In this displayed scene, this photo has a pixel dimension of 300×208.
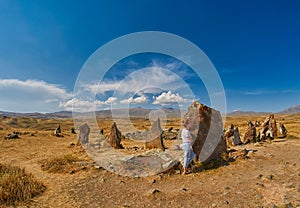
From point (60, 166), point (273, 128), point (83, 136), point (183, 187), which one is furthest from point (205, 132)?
point (273, 128)

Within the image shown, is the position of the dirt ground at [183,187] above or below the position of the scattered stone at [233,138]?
below

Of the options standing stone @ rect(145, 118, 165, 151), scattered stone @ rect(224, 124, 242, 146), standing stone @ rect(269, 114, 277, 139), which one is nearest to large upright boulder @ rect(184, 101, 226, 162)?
standing stone @ rect(145, 118, 165, 151)

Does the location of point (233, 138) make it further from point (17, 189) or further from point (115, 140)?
point (17, 189)

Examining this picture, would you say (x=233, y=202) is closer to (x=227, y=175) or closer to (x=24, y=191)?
(x=227, y=175)

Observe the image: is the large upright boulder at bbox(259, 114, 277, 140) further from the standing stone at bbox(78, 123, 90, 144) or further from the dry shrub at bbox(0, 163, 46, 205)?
the dry shrub at bbox(0, 163, 46, 205)

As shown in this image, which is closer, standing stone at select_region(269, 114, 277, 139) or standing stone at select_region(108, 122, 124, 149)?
standing stone at select_region(108, 122, 124, 149)

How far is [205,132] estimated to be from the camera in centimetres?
1331

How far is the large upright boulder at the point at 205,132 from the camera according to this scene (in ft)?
42.9

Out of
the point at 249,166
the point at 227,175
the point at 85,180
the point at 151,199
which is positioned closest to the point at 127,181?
the point at 85,180

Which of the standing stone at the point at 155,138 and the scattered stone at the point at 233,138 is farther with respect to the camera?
the scattered stone at the point at 233,138

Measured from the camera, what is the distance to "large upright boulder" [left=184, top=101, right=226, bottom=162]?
1309 cm

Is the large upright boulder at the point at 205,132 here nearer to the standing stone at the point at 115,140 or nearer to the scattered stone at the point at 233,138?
the scattered stone at the point at 233,138

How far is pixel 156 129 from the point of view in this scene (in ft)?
60.3

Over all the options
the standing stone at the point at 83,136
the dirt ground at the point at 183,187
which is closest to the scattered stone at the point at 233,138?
the dirt ground at the point at 183,187
